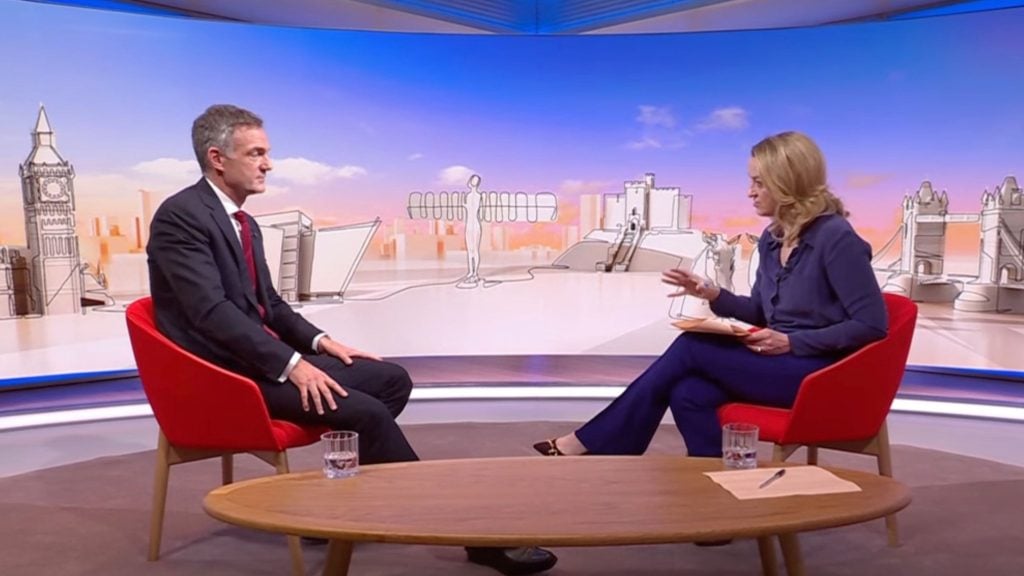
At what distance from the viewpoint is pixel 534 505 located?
1746mm

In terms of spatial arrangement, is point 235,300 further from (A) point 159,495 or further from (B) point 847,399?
(B) point 847,399

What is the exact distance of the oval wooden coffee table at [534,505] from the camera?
1.58 meters

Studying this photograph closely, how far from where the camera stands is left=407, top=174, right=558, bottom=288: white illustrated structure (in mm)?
5047

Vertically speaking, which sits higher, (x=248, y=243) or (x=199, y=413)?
(x=248, y=243)

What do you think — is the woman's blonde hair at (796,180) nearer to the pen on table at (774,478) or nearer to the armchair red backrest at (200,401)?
the pen on table at (774,478)

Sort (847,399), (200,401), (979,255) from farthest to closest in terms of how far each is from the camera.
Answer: (979,255) < (847,399) < (200,401)

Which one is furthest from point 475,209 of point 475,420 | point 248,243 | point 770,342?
point 770,342

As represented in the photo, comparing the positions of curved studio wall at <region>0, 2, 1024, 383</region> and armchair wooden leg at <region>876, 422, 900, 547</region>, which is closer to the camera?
armchair wooden leg at <region>876, 422, 900, 547</region>

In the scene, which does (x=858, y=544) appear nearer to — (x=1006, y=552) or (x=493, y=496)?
(x=1006, y=552)

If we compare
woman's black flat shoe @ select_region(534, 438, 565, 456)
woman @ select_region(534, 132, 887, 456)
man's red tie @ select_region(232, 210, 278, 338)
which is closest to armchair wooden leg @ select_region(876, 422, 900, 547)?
woman @ select_region(534, 132, 887, 456)

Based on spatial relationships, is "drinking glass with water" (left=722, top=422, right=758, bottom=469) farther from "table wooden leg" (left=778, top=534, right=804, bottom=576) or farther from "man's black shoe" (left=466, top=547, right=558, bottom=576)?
"man's black shoe" (left=466, top=547, right=558, bottom=576)

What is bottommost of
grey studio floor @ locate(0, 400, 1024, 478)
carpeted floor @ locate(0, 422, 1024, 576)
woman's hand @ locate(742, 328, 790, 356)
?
grey studio floor @ locate(0, 400, 1024, 478)

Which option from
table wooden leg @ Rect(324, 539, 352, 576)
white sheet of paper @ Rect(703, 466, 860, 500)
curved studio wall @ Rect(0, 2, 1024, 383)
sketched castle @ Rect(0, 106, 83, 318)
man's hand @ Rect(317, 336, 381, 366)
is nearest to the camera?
white sheet of paper @ Rect(703, 466, 860, 500)

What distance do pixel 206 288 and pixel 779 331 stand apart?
1.82 meters
